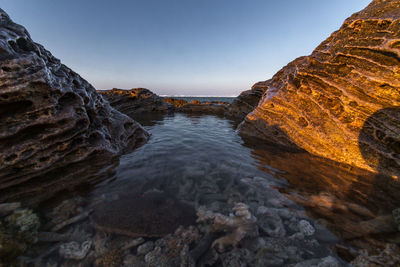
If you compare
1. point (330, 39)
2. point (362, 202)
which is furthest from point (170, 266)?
point (330, 39)

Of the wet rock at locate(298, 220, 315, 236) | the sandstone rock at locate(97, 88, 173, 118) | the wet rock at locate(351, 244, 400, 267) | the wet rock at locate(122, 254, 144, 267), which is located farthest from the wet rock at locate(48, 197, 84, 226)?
the sandstone rock at locate(97, 88, 173, 118)

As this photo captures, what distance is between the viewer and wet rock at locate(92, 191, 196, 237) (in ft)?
8.25

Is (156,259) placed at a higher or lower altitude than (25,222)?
lower

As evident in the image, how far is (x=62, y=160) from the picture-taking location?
4.45 metres

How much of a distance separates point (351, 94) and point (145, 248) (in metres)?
8.79

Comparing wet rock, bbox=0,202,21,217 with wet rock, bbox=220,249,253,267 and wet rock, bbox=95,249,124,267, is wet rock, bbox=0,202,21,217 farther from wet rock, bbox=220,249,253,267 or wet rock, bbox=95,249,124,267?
wet rock, bbox=220,249,253,267

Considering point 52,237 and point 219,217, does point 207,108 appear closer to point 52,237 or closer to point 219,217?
point 219,217

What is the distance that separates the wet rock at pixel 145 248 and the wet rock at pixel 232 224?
0.89 metres

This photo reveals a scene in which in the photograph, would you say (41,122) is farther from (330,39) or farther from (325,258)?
(330,39)

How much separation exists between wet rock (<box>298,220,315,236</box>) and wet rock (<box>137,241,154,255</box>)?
2.61 metres

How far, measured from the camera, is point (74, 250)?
2.17 metres

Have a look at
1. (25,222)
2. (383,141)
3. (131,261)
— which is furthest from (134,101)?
(383,141)

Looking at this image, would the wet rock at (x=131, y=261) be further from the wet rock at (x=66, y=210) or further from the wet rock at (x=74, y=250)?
the wet rock at (x=66, y=210)

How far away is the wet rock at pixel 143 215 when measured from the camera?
8.25 ft
